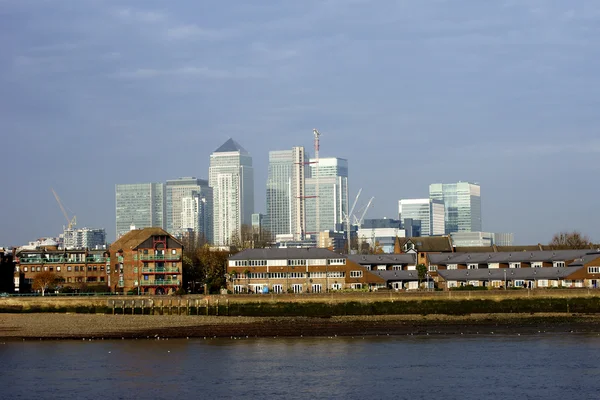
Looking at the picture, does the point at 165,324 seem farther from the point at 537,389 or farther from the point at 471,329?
the point at 537,389

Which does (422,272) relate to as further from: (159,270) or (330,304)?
(159,270)

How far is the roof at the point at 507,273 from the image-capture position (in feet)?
375

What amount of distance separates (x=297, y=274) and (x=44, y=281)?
116 ft

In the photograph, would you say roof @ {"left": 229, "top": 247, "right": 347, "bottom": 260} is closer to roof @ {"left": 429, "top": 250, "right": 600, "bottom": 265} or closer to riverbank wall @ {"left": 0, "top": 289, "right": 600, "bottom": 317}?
riverbank wall @ {"left": 0, "top": 289, "right": 600, "bottom": 317}

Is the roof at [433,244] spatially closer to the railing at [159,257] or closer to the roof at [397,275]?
the roof at [397,275]

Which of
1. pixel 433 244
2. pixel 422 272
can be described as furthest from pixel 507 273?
pixel 433 244

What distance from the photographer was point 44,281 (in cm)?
12800

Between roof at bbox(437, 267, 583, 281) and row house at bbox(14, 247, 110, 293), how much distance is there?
160 feet

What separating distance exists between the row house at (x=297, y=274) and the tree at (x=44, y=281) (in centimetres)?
2641

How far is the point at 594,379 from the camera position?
62.1 metres

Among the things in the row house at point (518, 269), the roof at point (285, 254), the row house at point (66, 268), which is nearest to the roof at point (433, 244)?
the row house at point (518, 269)

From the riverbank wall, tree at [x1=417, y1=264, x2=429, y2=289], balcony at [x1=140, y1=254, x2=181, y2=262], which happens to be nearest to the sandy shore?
the riverbank wall

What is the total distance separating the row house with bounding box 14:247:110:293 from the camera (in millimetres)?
135125

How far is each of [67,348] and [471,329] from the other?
1479 inches
